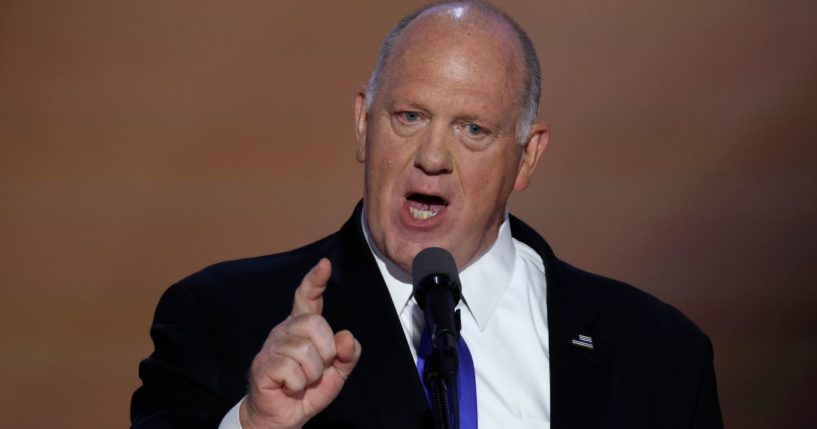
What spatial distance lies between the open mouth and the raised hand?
58 cm

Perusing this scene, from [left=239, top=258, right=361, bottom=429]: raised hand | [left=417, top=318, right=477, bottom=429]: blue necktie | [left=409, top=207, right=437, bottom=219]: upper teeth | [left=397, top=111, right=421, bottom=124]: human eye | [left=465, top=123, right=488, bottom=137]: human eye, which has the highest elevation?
[left=397, top=111, right=421, bottom=124]: human eye

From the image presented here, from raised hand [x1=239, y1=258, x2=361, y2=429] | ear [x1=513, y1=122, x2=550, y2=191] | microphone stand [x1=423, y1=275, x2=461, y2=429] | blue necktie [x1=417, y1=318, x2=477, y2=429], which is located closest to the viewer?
microphone stand [x1=423, y1=275, x2=461, y2=429]

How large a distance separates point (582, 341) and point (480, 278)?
0.78 ft

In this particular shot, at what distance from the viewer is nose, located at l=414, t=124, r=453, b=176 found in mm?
2406

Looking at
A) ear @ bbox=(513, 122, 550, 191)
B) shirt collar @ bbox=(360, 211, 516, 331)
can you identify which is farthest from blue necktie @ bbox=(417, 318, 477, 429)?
ear @ bbox=(513, 122, 550, 191)

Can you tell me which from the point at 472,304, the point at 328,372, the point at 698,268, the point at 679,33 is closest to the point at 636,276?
the point at 698,268

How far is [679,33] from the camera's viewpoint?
3.47m

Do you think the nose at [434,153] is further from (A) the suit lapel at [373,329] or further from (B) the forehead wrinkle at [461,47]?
(A) the suit lapel at [373,329]

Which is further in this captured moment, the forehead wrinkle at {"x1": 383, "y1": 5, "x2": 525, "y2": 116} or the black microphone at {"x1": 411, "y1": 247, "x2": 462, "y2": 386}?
the forehead wrinkle at {"x1": 383, "y1": 5, "x2": 525, "y2": 116}

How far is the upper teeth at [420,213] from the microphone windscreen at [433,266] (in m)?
0.51

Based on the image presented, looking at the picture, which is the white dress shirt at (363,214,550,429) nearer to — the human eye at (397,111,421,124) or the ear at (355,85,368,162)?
the ear at (355,85,368,162)

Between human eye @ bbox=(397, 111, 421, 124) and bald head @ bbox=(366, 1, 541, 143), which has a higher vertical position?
bald head @ bbox=(366, 1, 541, 143)

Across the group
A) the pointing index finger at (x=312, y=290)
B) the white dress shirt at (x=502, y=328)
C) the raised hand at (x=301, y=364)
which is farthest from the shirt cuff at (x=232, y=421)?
the white dress shirt at (x=502, y=328)

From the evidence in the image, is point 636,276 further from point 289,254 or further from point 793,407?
point 289,254
